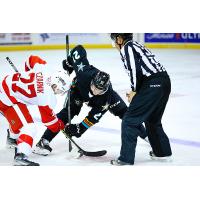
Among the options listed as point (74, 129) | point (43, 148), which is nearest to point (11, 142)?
point (43, 148)

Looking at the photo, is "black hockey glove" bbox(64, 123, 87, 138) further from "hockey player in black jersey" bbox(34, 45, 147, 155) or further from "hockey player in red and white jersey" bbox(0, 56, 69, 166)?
"hockey player in red and white jersey" bbox(0, 56, 69, 166)

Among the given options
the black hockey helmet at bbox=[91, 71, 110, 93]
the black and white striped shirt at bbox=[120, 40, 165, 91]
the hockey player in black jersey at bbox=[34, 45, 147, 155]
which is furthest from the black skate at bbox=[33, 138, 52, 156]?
the black and white striped shirt at bbox=[120, 40, 165, 91]

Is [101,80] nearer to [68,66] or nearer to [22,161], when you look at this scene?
[68,66]

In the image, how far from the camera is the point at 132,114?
3.06m

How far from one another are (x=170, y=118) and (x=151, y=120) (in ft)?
4.40

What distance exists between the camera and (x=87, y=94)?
3338mm

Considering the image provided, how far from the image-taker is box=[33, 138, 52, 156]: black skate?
3.39 meters

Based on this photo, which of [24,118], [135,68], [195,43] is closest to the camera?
[135,68]

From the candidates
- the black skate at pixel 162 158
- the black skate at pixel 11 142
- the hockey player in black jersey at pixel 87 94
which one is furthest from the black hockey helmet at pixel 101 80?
the black skate at pixel 11 142

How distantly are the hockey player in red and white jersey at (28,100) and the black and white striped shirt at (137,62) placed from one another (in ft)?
1.25

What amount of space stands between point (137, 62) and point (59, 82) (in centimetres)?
46

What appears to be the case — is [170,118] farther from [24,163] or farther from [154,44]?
[154,44]

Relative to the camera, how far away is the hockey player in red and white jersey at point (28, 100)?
3.10m

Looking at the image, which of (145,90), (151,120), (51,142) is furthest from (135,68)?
(51,142)
